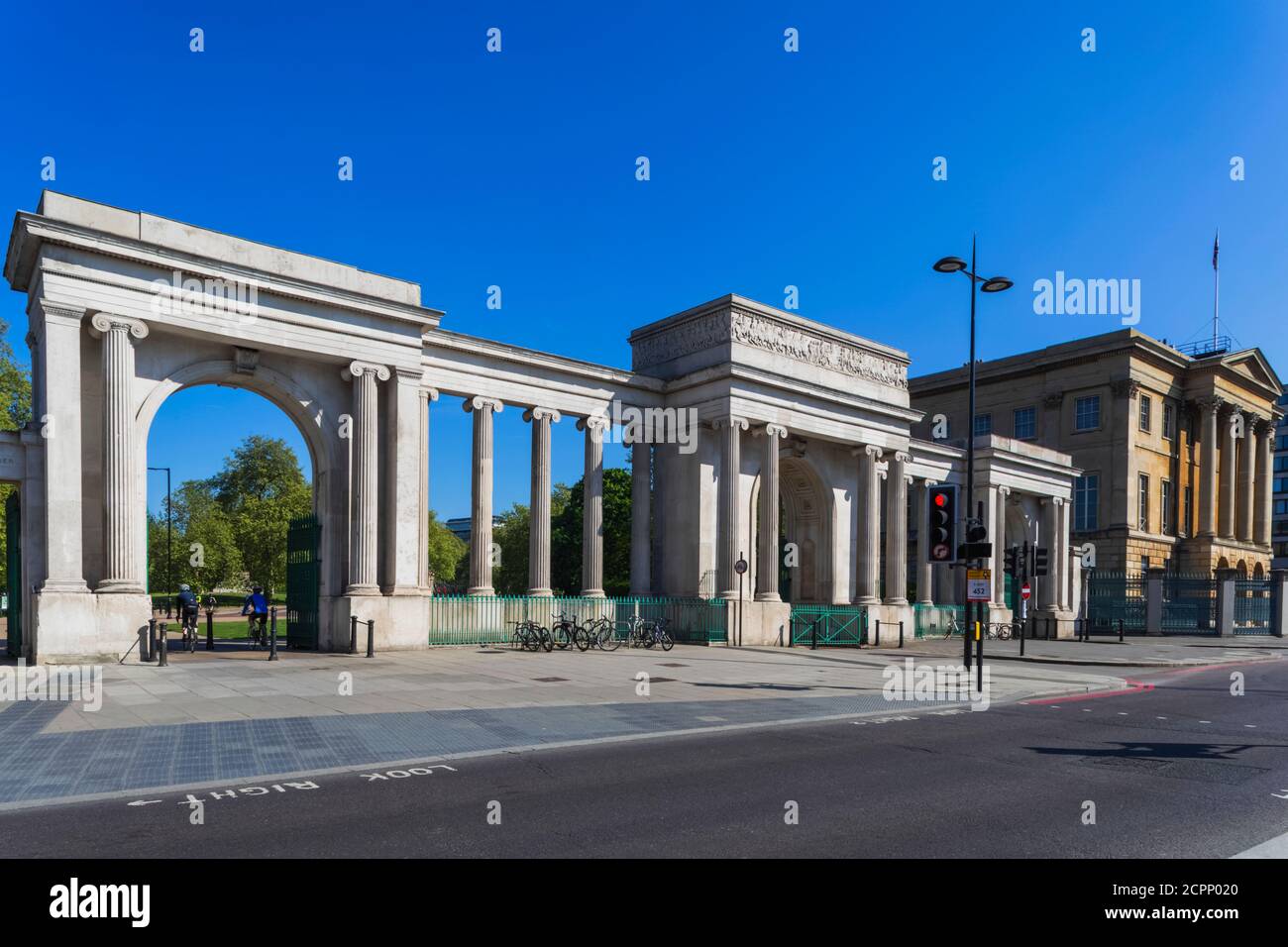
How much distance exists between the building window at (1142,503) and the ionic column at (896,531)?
3001 cm

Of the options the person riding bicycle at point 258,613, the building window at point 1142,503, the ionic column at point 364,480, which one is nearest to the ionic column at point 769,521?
the ionic column at point 364,480

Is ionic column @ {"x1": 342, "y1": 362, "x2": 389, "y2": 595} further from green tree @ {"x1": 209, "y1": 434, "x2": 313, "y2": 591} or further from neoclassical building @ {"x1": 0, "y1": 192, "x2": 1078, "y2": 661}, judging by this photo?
green tree @ {"x1": 209, "y1": 434, "x2": 313, "y2": 591}

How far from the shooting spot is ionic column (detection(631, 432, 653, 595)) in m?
33.9

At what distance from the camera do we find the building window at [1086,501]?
6031cm

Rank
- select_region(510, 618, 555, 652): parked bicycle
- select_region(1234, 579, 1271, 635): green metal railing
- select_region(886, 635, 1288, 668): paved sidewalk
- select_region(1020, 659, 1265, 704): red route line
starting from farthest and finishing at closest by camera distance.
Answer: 1. select_region(1234, 579, 1271, 635): green metal railing
2. select_region(886, 635, 1288, 668): paved sidewalk
3. select_region(510, 618, 555, 652): parked bicycle
4. select_region(1020, 659, 1265, 704): red route line

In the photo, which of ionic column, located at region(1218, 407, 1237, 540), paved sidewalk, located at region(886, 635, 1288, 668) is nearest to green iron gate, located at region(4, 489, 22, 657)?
paved sidewalk, located at region(886, 635, 1288, 668)

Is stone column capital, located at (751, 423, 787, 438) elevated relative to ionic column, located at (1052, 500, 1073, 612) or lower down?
elevated

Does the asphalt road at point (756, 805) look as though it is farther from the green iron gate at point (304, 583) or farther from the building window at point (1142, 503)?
the building window at point (1142, 503)

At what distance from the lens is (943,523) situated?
60.6 feet

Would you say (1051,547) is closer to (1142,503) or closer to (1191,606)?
(1191,606)

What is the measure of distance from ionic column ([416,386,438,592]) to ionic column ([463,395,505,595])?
5.33ft
